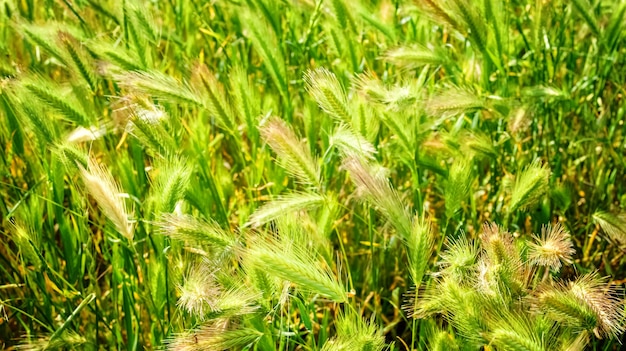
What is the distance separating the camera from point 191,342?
1283mm

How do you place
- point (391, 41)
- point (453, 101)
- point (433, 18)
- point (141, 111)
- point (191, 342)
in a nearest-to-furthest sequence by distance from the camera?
1. point (191, 342)
2. point (141, 111)
3. point (453, 101)
4. point (433, 18)
5. point (391, 41)

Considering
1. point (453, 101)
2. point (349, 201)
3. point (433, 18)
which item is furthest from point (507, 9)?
point (349, 201)

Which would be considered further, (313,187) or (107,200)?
(313,187)

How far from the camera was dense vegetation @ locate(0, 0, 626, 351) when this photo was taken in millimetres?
1341

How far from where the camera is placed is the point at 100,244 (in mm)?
2166

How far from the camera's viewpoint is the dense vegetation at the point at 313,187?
1.34 meters

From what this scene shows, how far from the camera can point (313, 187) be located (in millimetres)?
1582

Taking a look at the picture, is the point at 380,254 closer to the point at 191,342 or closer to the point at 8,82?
the point at 191,342

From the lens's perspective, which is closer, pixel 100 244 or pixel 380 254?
pixel 380 254

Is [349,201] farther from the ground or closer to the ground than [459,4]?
closer to the ground

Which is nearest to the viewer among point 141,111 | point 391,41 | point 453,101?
point 141,111

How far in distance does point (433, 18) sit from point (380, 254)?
546 millimetres

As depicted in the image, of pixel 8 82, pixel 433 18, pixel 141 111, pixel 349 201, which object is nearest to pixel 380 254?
pixel 349 201

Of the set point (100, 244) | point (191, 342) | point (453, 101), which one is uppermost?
point (453, 101)
